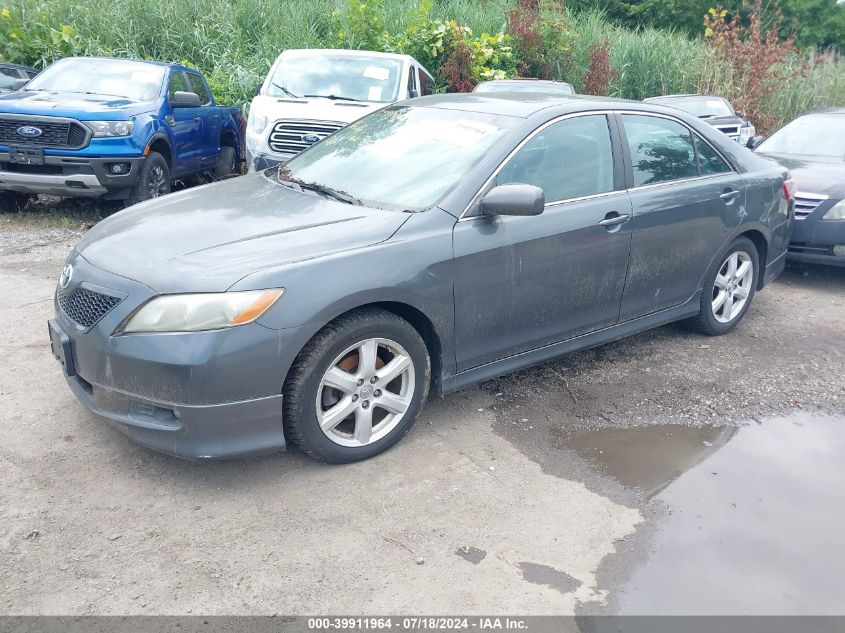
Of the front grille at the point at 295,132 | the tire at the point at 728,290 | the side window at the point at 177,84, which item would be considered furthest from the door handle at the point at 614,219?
the side window at the point at 177,84

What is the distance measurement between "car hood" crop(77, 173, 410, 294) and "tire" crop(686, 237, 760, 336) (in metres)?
2.67

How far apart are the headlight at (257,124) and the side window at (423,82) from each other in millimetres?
2399

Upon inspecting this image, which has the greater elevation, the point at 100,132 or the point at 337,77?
the point at 337,77

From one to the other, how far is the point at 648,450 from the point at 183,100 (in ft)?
23.2

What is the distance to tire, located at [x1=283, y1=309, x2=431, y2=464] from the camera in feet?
11.3

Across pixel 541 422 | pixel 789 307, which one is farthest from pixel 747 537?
pixel 789 307

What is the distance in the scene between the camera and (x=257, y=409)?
130 inches

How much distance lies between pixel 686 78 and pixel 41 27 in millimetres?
12764

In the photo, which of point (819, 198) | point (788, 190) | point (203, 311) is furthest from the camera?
point (819, 198)

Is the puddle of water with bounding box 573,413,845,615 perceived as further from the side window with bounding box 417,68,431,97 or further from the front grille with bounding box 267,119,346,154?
→ the side window with bounding box 417,68,431,97

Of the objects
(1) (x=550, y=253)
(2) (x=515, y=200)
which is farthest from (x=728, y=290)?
(2) (x=515, y=200)

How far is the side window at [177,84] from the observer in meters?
9.35

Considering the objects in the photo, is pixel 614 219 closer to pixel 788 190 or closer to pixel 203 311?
pixel 788 190

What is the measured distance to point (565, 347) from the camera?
14.8 ft
